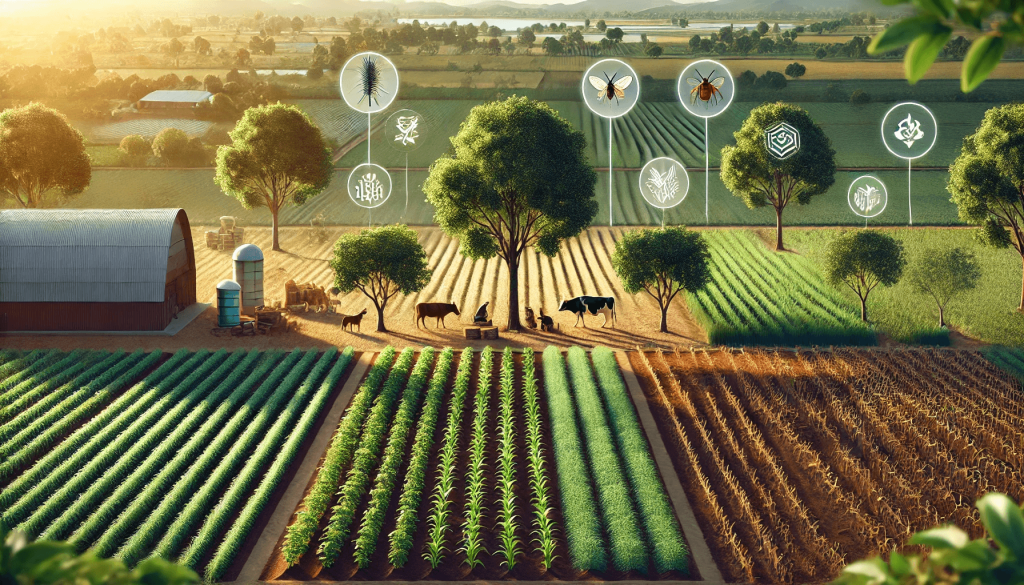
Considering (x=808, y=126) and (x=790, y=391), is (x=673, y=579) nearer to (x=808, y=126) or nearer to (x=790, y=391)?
(x=790, y=391)

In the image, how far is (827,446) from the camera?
85.0ft

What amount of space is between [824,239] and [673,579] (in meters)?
42.0

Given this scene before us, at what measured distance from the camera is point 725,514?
21984 mm

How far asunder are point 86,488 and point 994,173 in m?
41.1

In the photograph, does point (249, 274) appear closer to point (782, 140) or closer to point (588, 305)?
point (588, 305)

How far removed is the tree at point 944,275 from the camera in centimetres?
3991

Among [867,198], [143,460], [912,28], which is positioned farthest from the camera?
[867,198]

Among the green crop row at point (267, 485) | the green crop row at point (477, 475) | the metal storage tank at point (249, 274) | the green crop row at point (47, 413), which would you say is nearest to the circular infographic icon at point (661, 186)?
the green crop row at point (477, 475)

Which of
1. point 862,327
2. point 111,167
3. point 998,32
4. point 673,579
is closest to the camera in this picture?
point 998,32

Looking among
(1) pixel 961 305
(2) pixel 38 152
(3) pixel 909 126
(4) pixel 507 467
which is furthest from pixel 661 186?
(2) pixel 38 152

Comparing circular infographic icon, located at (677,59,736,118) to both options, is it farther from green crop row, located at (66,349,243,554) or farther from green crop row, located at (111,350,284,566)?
green crop row, located at (66,349,243,554)

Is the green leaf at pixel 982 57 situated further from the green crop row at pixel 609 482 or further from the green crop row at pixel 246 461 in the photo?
the green crop row at pixel 246 461

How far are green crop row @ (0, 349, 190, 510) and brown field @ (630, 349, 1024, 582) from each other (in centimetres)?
1731

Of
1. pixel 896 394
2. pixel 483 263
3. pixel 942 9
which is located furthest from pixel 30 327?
pixel 942 9
